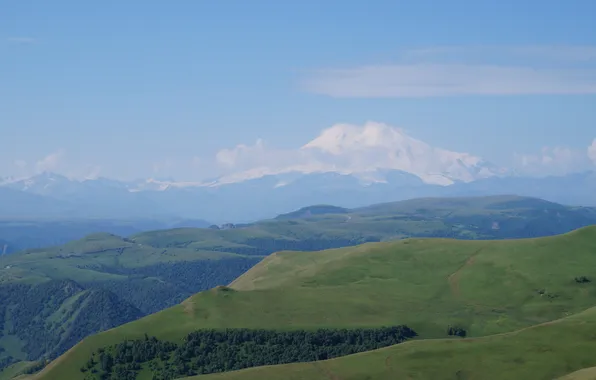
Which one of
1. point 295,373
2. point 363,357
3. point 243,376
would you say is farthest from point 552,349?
point 243,376

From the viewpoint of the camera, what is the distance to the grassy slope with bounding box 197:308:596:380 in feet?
607

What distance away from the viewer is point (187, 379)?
610 ft

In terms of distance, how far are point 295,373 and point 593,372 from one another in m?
Result: 68.2

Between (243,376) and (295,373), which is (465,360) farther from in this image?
(243,376)

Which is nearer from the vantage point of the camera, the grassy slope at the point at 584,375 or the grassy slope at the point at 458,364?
the grassy slope at the point at 584,375

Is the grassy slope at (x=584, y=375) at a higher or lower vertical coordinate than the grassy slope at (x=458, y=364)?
higher

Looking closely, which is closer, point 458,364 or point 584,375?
point 584,375

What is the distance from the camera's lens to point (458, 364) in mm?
190375

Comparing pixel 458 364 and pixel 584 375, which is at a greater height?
pixel 584 375

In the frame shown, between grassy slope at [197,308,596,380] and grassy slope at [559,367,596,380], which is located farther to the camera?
grassy slope at [197,308,596,380]

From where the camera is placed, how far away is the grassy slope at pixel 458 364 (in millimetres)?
184875

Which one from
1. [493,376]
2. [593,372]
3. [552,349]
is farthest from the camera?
[552,349]

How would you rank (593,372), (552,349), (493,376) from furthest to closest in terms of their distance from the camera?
(552,349)
(493,376)
(593,372)

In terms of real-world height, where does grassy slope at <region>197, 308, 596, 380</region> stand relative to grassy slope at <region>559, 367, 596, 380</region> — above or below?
below
